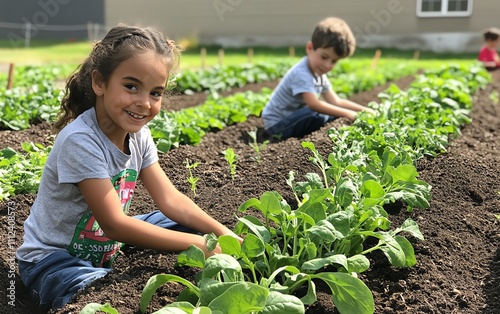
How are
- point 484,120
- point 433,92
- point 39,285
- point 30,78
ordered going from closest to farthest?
point 39,285, point 433,92, point 484,120, point 30,78

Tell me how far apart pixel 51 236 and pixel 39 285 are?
220mm

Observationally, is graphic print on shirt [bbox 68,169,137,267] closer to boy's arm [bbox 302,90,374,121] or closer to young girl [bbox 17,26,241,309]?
young girl [bbox 17,26,241,309]

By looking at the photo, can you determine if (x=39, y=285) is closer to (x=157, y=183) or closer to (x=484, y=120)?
(x=157, y=183)

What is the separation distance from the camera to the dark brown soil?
2.94 metres

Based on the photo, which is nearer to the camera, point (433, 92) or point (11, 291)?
point (11, 291)

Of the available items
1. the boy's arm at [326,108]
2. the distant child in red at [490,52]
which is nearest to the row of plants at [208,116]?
the boy's arm at [326,108]

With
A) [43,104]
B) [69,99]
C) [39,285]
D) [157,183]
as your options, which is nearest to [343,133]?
[157,183]

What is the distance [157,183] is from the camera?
3.44 meters

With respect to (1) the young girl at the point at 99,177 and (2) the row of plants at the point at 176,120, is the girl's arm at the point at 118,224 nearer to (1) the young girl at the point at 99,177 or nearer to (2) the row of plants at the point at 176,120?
(1) the young girl at the point at 99,177

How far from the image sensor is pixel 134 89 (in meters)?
3.12

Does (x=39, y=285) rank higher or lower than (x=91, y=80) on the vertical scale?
lower

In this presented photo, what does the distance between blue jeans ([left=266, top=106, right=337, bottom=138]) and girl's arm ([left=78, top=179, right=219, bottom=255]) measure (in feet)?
11.8

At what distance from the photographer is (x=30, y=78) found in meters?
9.31

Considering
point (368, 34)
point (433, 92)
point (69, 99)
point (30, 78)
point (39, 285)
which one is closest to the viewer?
point (39, 285)
